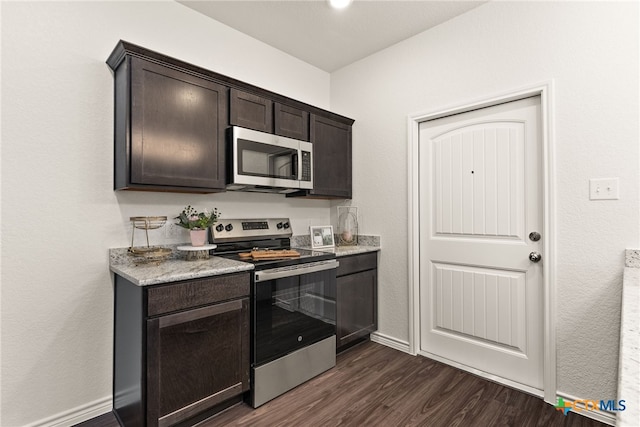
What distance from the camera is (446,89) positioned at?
2639 millimetres

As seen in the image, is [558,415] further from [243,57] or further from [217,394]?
[243,57]

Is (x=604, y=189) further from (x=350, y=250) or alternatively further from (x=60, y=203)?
(x=60, y=203)

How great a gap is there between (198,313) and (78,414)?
1.02 metres

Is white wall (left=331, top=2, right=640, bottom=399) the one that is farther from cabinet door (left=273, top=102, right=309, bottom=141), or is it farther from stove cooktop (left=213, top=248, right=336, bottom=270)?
stove cooktop (left=213, top=248, right=336, bottom=270)

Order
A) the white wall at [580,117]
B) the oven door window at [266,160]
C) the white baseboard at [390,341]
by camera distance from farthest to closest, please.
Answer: the white baseboard at [390,341], the oven door window at [266,160], the white wall at [580,117]

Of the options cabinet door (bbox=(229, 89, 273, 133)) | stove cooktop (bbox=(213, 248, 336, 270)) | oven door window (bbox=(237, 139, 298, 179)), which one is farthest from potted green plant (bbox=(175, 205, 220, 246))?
cabinet door (bbox=(229, 89, 273, 133))

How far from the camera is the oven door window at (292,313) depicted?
2.08m

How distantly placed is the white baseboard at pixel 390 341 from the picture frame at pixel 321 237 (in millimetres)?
953

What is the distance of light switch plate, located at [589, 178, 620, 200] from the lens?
1.89m

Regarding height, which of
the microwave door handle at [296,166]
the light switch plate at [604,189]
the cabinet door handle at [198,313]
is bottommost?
the cabinet door handle at [198,313]

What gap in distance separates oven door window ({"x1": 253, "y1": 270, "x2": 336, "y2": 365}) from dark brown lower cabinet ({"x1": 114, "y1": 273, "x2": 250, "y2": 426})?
112mm

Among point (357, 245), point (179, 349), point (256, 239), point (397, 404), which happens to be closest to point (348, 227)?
point (357, 245)

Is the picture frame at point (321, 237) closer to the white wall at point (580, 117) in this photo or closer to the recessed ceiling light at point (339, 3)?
the white wall at point (580, 117)

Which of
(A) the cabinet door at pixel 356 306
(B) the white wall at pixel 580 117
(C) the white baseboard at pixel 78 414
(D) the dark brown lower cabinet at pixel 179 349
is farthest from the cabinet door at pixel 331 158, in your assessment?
(C) the white baseboard at pixel 78 414
